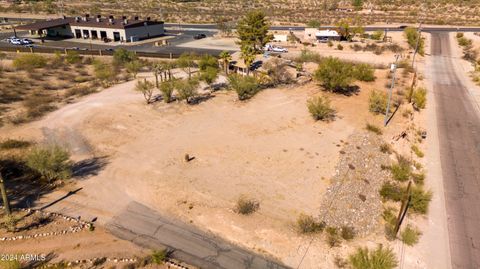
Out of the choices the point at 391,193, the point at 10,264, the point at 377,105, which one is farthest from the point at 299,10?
the point at 10,264

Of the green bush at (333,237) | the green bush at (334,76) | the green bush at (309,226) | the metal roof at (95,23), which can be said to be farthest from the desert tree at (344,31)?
the green bush at (333,237)

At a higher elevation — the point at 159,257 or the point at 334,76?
the point at 334,76

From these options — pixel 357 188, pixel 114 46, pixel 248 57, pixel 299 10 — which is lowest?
pixel 357 188


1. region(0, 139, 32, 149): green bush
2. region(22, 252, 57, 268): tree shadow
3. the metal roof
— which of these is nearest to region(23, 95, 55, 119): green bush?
region(0, 139, 32, 149): green bush

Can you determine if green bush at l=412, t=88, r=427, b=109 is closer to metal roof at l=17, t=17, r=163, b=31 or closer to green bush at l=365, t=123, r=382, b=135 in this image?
green bush at l=365, t=123, r=382, b=135

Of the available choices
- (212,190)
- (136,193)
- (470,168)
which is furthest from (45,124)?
(470,168)

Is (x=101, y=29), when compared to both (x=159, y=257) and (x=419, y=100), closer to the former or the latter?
(x=419, y=100)
